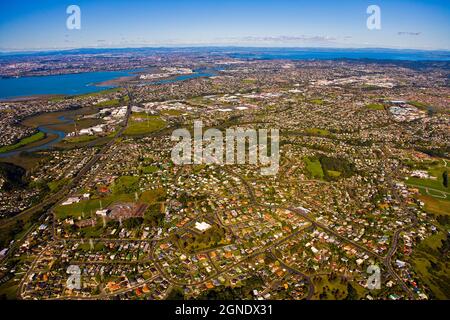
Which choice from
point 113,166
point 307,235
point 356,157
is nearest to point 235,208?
point 307,235

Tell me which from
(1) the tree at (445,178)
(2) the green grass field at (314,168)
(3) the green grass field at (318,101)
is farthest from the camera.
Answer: (3) the green grass field at (318,101)

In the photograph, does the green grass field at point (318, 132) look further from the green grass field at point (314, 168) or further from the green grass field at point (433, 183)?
the green grass field at point (433, 183)

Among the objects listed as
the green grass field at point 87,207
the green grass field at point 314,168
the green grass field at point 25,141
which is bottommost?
the green grass field at point 87,207

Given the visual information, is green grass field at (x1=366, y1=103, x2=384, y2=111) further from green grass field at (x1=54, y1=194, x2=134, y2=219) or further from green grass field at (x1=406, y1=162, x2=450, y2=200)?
green grass field at (x1=54, y1=194, x2=134, y2=219)

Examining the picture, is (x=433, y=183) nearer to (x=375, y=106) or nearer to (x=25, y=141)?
(x=375, y=106)

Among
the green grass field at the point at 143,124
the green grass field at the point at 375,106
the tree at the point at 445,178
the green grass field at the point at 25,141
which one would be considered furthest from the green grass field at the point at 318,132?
the green grass field at the point at 25,141

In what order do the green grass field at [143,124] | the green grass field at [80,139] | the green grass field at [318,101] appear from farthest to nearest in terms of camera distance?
1. the green grass field at [318,101]
2. the green grass field at [143,124]
3. the green grass field at [80,139]

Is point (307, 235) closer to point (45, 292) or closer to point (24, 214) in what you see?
point (45, 292)

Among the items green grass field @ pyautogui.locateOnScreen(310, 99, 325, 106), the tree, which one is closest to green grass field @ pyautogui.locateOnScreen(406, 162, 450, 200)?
the tree
